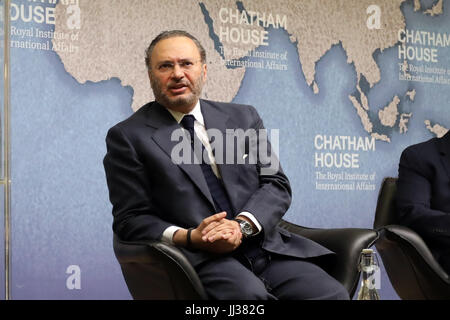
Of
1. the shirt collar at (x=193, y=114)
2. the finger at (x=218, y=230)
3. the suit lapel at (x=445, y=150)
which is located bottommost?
the finger at (x=218, y=230)

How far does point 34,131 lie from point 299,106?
1.93 metres

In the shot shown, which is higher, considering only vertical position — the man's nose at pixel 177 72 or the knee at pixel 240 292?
the man's nose at pixel 177 72

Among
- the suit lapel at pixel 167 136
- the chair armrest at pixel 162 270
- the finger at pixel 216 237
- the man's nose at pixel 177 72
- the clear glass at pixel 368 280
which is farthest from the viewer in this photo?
the man's nose at pixel 177 72

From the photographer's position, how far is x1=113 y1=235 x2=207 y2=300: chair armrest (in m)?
2.43

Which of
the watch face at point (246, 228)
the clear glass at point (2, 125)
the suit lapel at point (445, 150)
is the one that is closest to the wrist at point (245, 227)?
the watch face at point (246, 228)

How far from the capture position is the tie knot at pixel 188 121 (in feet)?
9.71

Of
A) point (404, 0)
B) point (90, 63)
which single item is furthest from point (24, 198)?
point (404, 0)

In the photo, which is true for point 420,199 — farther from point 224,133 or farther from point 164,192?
point 164,192

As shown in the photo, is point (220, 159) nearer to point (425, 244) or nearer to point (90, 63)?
point (425, 244)

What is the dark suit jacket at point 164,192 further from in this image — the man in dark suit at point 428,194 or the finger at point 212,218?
the man in dark suit at point 428,194

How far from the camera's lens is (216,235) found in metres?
2.54

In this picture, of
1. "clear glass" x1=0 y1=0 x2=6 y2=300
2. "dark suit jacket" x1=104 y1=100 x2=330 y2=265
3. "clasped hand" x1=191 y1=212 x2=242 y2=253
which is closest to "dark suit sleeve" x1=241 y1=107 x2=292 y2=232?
"dark suit jacket" x1=104 y1=100 x2=330 y2=265

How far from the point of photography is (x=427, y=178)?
345cm

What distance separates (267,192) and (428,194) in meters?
1.04
